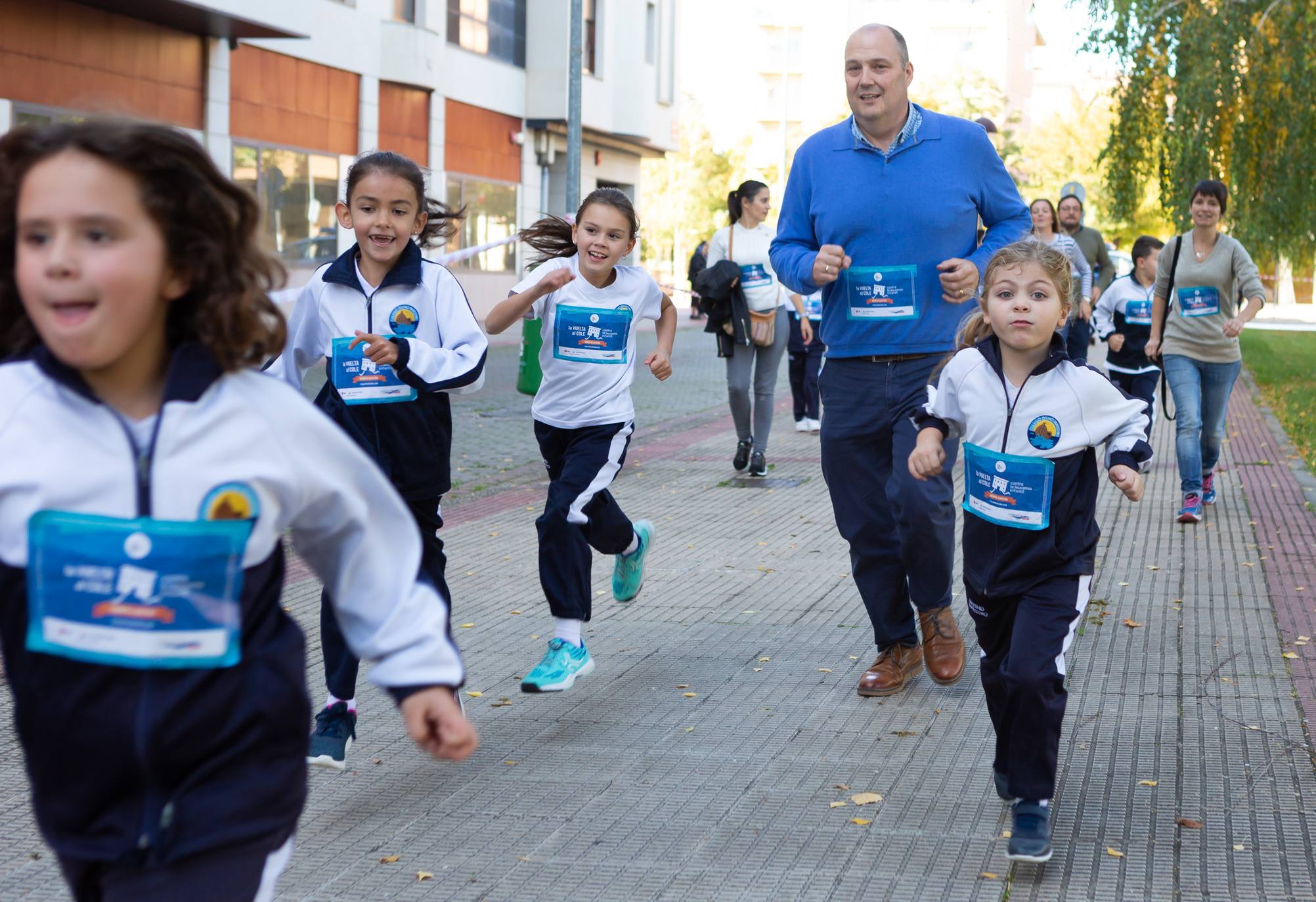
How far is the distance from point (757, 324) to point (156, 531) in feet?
31.8

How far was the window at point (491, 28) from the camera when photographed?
30341mm

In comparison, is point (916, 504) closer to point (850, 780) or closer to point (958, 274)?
point (958, 274)

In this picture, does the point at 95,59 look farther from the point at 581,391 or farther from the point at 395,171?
the point at 395,171

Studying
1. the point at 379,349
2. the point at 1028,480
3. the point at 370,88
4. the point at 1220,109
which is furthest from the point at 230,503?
the point at 370,88

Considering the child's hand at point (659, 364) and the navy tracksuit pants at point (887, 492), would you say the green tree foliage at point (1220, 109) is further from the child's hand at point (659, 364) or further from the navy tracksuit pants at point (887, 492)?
the navy tracksuit pants at point (887, 492)

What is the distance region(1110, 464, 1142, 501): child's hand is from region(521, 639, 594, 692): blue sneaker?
2.17 metres

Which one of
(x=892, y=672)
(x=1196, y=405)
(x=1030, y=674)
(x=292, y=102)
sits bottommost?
(x=892, y=672)

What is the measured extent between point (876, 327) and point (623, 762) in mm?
1810

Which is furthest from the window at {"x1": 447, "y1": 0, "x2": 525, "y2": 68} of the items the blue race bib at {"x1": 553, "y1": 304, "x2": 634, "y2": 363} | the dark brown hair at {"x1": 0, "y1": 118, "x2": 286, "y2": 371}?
the dark brown hair at {"x1": 0, "y1": 118, "x2": 286, "y2": 371}

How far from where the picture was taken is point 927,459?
14.3 ft

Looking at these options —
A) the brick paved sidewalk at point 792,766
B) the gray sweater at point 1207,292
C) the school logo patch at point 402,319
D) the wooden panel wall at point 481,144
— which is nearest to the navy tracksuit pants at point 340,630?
the brick paved sidewalk at point 792,766

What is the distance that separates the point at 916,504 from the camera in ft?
18.3

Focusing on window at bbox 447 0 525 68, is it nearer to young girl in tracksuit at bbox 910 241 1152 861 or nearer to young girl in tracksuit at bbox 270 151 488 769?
young girl in tracksuit at bbox 270 151 488 769

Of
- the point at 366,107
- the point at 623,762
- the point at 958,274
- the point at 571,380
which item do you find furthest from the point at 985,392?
the point at 366,107
